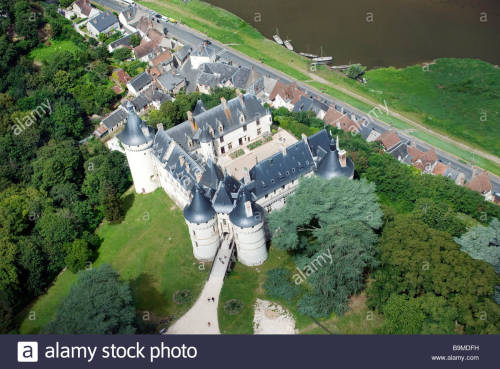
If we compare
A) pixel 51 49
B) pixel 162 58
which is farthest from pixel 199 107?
pixel 51 49

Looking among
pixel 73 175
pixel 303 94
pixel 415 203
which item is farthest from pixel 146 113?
pixel 415 203

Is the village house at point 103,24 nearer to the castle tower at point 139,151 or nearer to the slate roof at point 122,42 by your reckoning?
the slate roof at point 122,42

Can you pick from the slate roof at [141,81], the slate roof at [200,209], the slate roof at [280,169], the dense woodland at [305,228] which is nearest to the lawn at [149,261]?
the dense woodland at [305,228]

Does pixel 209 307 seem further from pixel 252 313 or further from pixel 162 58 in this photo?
pixel 162 58

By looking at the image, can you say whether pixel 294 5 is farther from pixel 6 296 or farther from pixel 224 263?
pixel 6 296

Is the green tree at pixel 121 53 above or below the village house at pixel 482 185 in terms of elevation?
above
